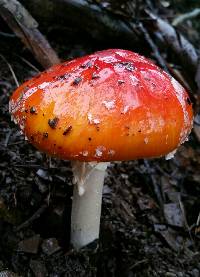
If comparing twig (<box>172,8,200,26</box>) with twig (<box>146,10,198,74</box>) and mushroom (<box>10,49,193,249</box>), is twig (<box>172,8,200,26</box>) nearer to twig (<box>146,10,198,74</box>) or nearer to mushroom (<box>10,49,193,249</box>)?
twig (<box>146,10,198,74</box>)

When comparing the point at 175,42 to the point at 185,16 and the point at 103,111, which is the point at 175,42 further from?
the point at 103,111

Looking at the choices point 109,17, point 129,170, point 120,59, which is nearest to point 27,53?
point 109,17

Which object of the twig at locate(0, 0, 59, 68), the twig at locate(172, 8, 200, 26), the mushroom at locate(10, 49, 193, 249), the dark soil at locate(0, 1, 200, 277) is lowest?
the dark soil at locate(0, 1, 200, 277)

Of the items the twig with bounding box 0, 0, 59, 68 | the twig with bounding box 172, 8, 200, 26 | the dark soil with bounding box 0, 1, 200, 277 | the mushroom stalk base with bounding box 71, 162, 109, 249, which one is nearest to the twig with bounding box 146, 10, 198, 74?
the dark soil with bounding box 0, 1, 200, 277

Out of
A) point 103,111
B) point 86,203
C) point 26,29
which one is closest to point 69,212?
point 86,203

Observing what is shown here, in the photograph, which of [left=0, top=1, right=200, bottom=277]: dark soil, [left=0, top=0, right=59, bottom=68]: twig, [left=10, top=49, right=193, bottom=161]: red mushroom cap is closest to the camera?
[left=10, top=49, right=193, bottom=161]: red mushroom cap

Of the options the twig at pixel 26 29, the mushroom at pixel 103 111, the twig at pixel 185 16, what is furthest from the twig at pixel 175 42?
the mushroom at pixel 103 111

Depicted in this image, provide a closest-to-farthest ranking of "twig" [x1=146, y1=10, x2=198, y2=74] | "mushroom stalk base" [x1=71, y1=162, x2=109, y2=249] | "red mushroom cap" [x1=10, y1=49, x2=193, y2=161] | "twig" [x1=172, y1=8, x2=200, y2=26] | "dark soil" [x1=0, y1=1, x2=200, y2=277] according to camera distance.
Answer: "red mushroom cap" [x1=10, y1=49, x2=193, y2=161] < "mushroom stalk base" [x1=71, y1=162, x2=109, y2=249] < "dark soil" [x1=0, y1=1, x2=200, y2=277] < "twig" [x1=146, y1=10, x2=198, y2=74] < "twig" [x1=172, y1=8, x2=200, y2=26]

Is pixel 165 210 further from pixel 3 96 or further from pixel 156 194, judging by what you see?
pixel 3 96
